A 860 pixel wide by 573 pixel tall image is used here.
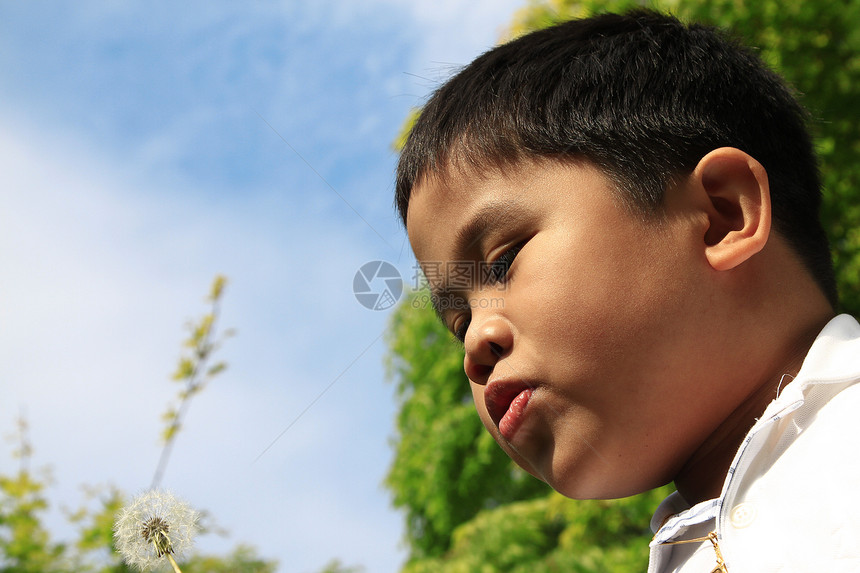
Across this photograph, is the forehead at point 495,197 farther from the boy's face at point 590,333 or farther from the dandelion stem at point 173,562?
the dandelion stem at point 173,562

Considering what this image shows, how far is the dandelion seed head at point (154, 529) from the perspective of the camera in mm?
988

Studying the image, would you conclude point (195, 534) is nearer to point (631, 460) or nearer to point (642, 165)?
point (631, 460)

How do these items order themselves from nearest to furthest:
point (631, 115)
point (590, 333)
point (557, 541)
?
point (590, 333) → point (631, 115) → point (557, 541)

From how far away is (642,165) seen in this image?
4.33 ft

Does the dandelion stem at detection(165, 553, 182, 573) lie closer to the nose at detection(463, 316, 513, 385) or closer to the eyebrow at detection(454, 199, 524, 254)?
the nose at detection(463, 316, 513, 385)

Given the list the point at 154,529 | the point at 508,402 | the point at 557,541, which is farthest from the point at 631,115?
the point at 557,541

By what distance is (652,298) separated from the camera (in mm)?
1191

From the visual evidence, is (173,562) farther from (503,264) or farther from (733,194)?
(733,194)

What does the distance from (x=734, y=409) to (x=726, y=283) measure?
8.2 inches

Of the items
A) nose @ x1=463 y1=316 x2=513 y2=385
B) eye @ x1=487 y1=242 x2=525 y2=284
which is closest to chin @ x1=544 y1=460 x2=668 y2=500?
nose @ x1=463 y1=316 x2=513 y2=385

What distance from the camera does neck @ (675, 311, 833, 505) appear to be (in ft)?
3.96

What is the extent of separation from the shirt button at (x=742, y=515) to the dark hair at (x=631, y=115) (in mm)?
510

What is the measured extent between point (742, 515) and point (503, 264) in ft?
1.79

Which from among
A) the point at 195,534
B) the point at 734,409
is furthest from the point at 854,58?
the point at 195,534
